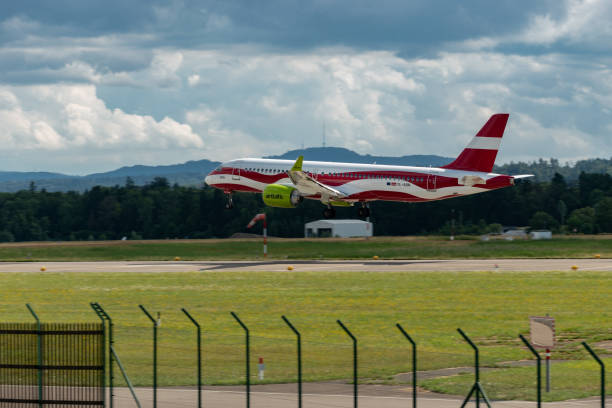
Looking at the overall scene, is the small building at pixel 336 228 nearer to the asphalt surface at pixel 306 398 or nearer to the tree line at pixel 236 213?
the tree line at pixel 236 213

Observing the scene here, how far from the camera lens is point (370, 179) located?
8425 centimetres

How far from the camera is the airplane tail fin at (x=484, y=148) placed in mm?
81562

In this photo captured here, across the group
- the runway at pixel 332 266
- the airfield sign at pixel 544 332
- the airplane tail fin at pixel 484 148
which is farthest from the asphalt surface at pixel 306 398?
the airplane tail fin at pixel 484 148

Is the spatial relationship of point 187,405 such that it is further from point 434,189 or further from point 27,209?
point 27,209

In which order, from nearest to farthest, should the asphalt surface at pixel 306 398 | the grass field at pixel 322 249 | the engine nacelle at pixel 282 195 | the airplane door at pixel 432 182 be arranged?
1. the asphalt surface at pixel 306 398
2. the airplane door at pixel 432 182
3. the engine nacelle at pixel 282 195
4. the grass field at pixel 322 249

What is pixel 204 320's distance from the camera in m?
49.0

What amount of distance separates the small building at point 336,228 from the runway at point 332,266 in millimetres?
72644

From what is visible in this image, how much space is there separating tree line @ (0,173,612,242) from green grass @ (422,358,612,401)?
121510 millimetres

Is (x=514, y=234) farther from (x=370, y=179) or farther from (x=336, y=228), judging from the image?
(x=370, y=179)

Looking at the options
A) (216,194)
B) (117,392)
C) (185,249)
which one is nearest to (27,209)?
(216,194)

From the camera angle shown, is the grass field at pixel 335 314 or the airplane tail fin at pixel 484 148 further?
the airplane tail fin at pixel 484 148

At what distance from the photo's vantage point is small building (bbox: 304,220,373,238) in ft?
527

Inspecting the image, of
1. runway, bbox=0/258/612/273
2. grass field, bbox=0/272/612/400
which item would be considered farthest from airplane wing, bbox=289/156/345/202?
grass field, bbox=0/272/612/400

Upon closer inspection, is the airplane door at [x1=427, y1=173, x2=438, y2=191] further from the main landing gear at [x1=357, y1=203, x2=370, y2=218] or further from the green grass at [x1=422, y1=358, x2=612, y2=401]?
the green grass at [x1=422, y1=358, x2=612, y2=401]
